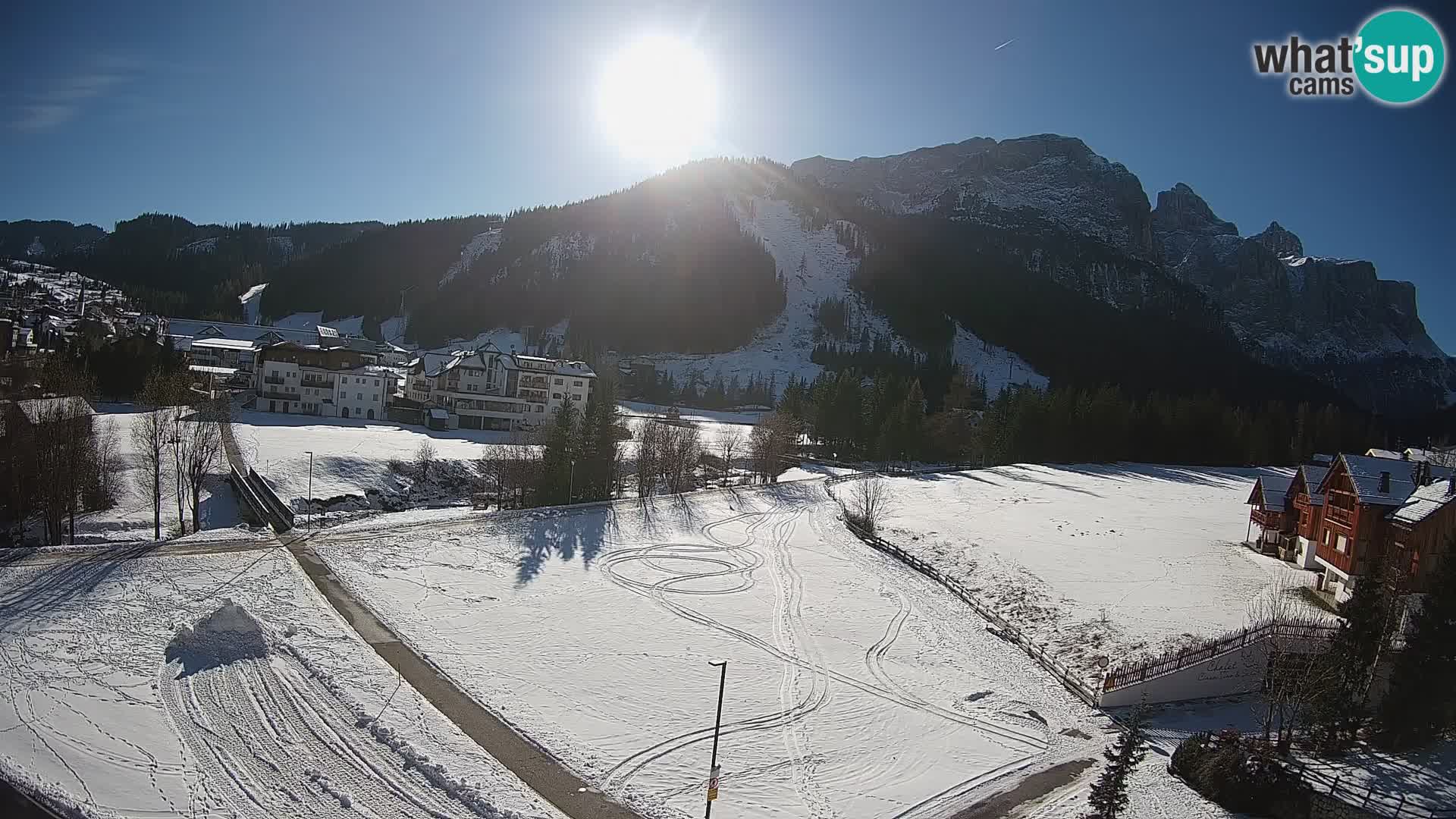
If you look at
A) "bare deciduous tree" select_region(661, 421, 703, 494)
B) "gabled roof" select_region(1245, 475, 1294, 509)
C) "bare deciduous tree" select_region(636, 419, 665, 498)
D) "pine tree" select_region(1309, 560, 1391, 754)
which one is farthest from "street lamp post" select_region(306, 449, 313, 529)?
"gabled roof" select_region(1245, 475, 1294, 509)

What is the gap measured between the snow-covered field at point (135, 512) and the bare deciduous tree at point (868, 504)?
39.6m

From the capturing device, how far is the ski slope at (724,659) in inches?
827

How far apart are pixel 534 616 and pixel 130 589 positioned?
15231mm

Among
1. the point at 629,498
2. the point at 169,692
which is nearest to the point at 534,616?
the point at 169,692

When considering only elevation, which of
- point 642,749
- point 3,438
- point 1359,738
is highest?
point 3,438

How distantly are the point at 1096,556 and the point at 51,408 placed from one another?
190 ft

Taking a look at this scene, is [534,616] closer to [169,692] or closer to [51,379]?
[169,692]

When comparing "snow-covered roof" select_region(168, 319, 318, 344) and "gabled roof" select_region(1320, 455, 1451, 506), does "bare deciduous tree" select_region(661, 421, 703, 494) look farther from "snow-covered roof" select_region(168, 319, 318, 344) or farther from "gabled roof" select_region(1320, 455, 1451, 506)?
"snow-covered roof" select_region(168, 319, 318, 344)

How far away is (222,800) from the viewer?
56.2 feet

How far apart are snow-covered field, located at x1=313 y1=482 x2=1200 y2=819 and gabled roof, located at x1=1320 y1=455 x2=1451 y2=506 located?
17.1 metres

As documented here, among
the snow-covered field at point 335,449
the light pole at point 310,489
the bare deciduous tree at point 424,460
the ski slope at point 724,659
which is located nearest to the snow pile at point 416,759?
the ski slope at point 724,659

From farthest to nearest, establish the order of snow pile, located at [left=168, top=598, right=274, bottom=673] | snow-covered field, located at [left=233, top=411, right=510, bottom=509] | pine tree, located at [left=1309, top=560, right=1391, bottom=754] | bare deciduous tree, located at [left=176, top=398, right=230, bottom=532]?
snow-covered field, located at [left=233, top=411, right=510, bottom=509]
bare deciduous tree, located at [left=176, top=398, right=230, bottom=532]
snow pile, located at [left=168, top=598, right=274, bottom=673]
pine tree, located at [left=1309, top=560, right=1391, bottom=754]

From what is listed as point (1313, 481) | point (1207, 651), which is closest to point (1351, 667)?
point (1207, 651)

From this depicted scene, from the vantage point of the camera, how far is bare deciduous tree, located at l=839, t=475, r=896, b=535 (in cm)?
5176
